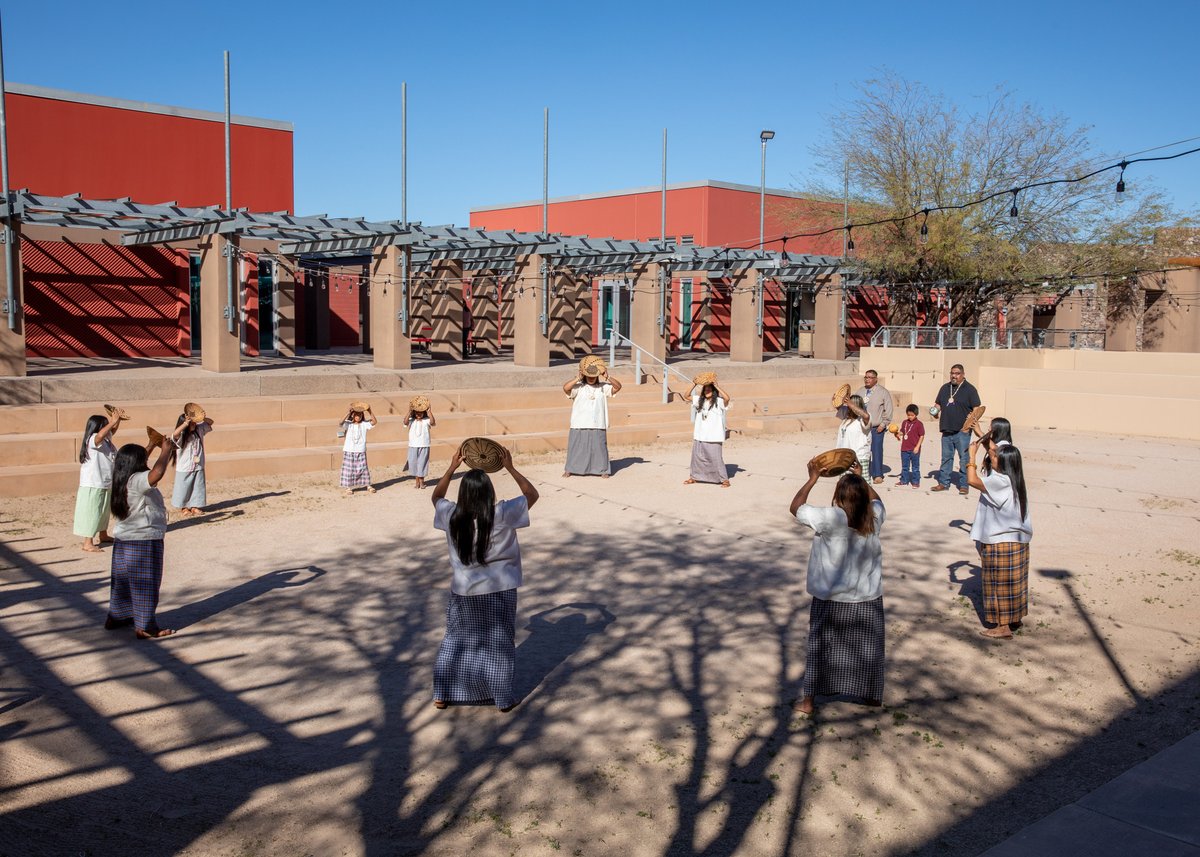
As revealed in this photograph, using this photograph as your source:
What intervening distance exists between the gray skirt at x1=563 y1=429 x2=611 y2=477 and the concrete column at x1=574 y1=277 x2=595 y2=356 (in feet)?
42.1

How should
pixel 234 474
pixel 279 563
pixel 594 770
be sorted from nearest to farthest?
pixel 594 770, pixel 279 563, pixel 234 474

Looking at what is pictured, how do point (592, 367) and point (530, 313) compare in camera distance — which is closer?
point (592, 367)

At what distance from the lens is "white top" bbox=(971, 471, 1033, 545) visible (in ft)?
22.2

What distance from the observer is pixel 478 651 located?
552cm

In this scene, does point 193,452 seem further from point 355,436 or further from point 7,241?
point 7,241

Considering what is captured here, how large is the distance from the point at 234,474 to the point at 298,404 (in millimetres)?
2170

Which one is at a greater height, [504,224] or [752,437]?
[504,224]

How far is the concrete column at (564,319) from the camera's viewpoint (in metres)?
25.7

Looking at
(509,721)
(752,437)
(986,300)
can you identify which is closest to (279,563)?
(509,721)

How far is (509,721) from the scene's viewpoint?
5.45 m

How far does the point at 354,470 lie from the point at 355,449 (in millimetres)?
267

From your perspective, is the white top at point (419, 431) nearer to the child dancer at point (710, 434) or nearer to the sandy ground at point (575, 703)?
the sandy ground at point (575, 703)

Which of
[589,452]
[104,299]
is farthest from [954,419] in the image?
[104,299]

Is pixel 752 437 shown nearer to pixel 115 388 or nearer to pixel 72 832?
pixel 115 388
